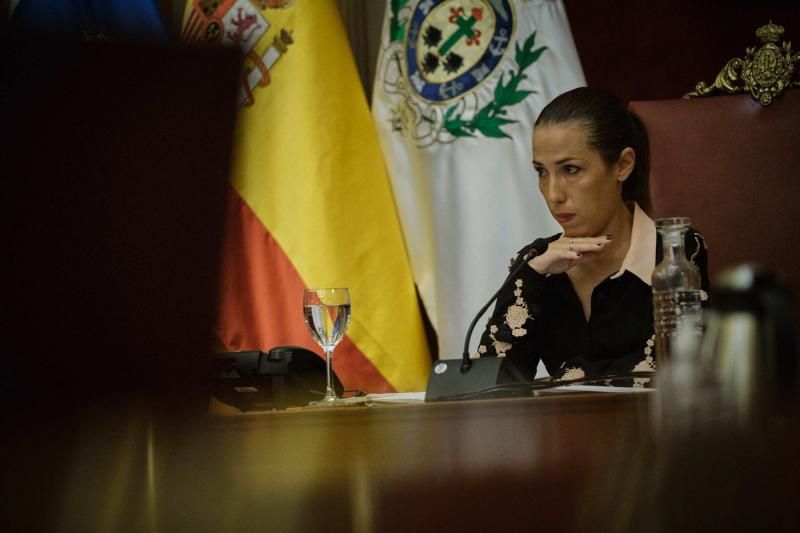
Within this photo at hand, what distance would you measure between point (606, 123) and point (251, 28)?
1122 mm

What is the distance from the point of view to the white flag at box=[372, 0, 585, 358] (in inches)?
97.3

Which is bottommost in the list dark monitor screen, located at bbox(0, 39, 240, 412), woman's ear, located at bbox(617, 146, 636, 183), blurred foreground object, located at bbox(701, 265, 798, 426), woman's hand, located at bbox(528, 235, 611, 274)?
blurred foreground object, located at bbox(701, 265, 798, 426)

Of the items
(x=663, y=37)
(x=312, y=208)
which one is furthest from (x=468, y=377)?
(x=663, y=37)

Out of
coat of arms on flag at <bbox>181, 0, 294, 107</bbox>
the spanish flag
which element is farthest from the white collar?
coat of arms on flag at <bbox>181, 0, 294, 107</bbox>

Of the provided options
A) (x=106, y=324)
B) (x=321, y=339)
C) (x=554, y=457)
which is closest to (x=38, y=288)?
(x=106, y=324)

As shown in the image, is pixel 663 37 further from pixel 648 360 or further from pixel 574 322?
pixel 648 360

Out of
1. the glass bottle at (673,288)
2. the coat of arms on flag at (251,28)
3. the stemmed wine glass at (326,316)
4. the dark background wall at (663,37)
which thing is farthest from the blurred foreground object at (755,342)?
the coat of arms on flag at (251,28)

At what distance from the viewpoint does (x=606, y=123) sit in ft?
6.44

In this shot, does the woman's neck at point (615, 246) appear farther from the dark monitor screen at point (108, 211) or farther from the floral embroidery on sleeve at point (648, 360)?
the dark monitor screen at point (108, 211)

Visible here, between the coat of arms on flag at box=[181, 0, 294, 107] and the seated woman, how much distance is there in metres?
0.92

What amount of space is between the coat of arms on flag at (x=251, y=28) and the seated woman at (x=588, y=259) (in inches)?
36.0

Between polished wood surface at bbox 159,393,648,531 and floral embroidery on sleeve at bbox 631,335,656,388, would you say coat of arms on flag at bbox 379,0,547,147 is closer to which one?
floral embroidery on sleeve at bbox 631,335,656,388

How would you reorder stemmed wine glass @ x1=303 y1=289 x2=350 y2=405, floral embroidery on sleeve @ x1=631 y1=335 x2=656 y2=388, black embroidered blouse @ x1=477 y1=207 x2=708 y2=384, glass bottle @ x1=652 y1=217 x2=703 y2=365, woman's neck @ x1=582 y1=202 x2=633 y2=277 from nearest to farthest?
glass bottle @ x1=652 y1=217 x2=703 y2=365 < stemmed wine glass @ x1=303 y1=289 x2=350 y2=405 < floral embroidery on sleeve @ x1=631 y1=335 x2=656 y2=388 < black embroidered blouse @ x1=477 y1=207 x2=708 y2=384 < woman's neck @ x1=582 y1=202 x2=633 y2=277

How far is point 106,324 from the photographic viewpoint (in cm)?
41
